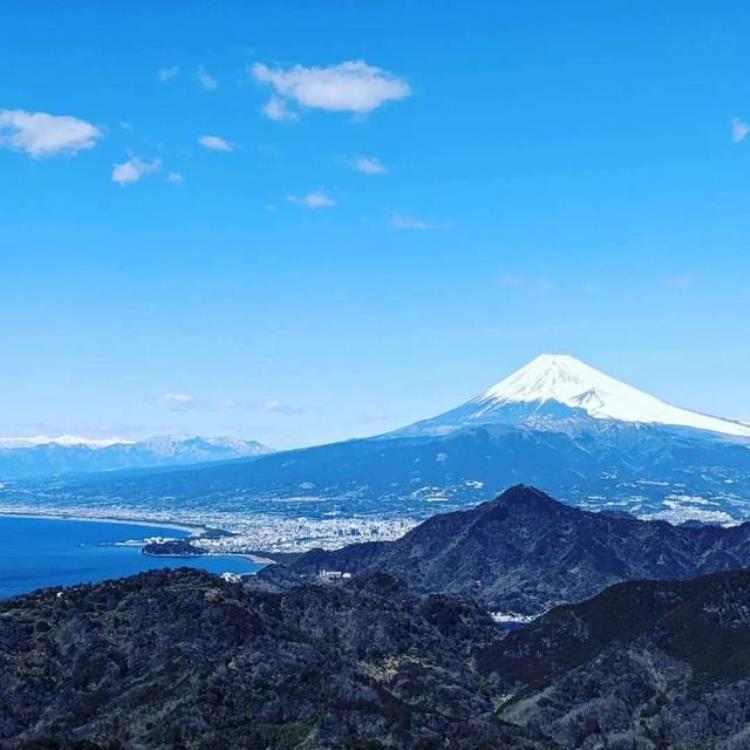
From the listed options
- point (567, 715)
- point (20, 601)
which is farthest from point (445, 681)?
point (20, 601)

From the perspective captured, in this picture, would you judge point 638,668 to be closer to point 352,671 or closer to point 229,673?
point 352,671

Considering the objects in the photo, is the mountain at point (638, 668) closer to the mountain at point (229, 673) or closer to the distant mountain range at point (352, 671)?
the distant mountain range at point (352, 671)

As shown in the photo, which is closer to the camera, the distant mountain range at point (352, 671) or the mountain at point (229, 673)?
the mountain at point (229, 673)

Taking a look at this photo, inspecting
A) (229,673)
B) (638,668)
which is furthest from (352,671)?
(638,668)

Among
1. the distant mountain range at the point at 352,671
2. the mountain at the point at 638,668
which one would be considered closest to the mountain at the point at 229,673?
the distant mountain range at the point at 352,671

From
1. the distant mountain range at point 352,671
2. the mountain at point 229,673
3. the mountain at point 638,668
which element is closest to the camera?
the mountain at point 229,673

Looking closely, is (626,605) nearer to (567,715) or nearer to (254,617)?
(567,715)
